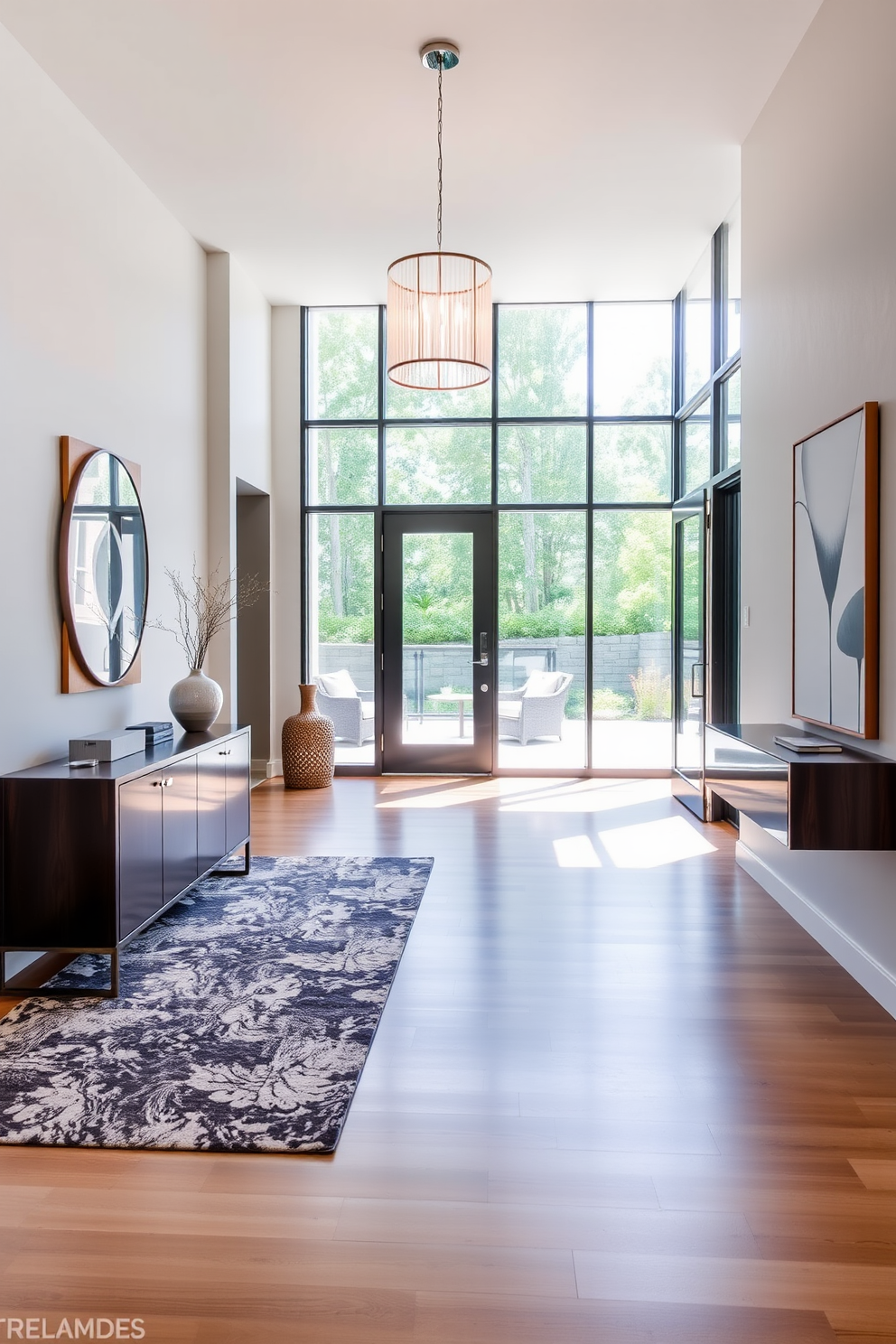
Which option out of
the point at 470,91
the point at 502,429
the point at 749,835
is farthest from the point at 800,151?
the point at 502,429

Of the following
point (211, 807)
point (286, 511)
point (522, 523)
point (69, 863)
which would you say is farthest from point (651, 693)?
point (69, 863)

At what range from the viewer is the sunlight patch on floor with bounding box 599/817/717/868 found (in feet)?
16.1

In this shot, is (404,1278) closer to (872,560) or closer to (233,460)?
(872,560)

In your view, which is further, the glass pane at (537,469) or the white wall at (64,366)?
the glass pane at (537,469)

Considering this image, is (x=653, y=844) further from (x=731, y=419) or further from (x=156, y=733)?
(x=156, y=733)

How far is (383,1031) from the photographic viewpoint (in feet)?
9.41

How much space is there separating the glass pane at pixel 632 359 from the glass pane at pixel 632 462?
0.49 feet

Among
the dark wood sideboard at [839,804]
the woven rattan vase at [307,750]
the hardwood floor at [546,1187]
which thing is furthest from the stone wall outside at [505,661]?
the dark wood sideboard at [839,804]

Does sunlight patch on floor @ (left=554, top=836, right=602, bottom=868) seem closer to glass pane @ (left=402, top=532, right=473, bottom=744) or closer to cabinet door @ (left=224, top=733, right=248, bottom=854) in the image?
cabinet door @ (left=224, top=733, right=248, bottom=854)

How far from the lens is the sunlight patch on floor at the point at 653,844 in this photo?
16.1 feet

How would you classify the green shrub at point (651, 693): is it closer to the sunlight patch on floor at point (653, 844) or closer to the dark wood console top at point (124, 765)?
the sunlight patch on floor at point (653, 844)

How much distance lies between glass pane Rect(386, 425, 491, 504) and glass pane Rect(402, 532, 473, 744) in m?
0.32

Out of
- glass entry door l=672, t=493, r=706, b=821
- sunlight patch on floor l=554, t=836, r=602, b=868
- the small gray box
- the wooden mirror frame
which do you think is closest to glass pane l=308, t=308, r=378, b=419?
glass entry door l=672, t=493, r=706, b=821

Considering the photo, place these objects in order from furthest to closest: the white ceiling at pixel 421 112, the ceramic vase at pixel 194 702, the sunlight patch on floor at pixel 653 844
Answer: the sunlight patch on floor at pixel 653 844, the ceramic vase at pixel 194 702, the white ceiling at pixel 421 112
